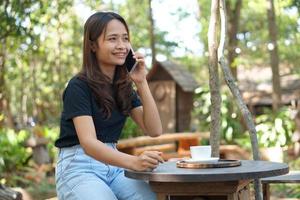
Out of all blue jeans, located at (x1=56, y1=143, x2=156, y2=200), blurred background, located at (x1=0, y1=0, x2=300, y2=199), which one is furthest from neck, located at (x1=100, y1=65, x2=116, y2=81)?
blurred background, located at (x1=0, y1=0, x2=300, y2=199)

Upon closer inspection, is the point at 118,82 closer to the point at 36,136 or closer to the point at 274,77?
the point at 36,136

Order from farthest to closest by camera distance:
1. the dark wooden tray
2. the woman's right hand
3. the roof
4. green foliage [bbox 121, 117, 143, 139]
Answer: the roof < green foliage [bbox 121, 117, 143, 139] < the dark wooden tray < the woman's right hand

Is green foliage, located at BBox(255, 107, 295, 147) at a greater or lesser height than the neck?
lesser

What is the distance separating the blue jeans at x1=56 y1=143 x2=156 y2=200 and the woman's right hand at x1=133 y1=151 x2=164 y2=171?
0.71ft

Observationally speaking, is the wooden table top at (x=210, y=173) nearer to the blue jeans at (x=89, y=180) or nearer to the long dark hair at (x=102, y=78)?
the blue jeans at (x=89, y=180)

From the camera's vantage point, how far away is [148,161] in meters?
2.70

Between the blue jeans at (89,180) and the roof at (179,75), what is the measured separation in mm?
9783

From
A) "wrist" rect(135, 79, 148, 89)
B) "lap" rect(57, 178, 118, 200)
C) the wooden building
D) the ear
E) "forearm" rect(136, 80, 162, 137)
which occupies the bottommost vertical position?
the wooden building

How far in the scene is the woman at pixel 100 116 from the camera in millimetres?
2824

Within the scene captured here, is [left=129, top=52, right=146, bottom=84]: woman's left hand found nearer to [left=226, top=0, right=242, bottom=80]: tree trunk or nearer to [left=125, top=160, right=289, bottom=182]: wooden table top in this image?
[left=125, top=160, right=289, bottom=182]: wooden table top

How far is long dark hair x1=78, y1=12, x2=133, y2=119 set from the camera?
3035 millimetres

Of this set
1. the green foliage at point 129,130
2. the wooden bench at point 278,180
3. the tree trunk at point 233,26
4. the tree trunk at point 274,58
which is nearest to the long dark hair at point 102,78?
the wooden bench at point 278,180

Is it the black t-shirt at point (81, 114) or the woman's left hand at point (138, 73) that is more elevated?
the woman's left hand at point (138, 73)

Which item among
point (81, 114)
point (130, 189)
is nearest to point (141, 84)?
point (81, 114)
